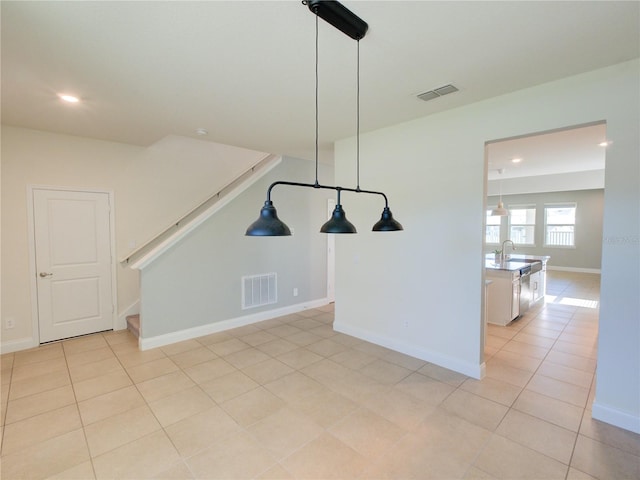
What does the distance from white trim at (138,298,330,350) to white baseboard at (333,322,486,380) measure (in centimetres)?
121

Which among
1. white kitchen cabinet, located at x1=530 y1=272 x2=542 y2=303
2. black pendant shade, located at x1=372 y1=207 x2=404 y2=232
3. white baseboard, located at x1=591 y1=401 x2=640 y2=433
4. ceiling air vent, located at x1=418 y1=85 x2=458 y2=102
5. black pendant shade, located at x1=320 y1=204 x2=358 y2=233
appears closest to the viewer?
black pendant shade, located at x1=320 y1=204 x2=358 y2=233

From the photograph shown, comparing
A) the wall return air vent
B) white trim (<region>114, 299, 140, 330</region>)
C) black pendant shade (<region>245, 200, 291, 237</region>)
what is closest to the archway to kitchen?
black pendant shade (<region>245, 200, 291, 237</region>)

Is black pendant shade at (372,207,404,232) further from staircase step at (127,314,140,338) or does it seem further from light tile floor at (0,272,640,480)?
staircase step at (127,314,140,338)

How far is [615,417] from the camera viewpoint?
2.36 m

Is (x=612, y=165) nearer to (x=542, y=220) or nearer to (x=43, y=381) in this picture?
(x=43, y=381)

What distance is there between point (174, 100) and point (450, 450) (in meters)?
3.74

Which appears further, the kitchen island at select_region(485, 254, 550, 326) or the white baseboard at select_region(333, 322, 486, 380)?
the kitchen island at select_region(485, 254, 550, 326)

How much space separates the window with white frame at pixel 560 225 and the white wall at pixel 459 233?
9.32 meters

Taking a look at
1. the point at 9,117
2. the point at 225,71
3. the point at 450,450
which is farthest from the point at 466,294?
the point at 9,117

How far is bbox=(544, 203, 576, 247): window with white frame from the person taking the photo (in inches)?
388

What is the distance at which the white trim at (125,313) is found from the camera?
4629mm

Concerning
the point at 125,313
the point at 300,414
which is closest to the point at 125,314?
the point at 125,313

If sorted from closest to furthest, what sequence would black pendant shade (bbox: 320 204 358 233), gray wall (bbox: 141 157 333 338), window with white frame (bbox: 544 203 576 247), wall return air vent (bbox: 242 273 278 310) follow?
1. black pendant shade (bbox: 320 204 358 233)
2. gray wall (bbox: 141 157 333 338)
3. wall return air vent (bbox: 242 273 278 310)
4. window with white frame (bbox: 544 203 576 247)

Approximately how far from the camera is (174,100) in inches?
117
